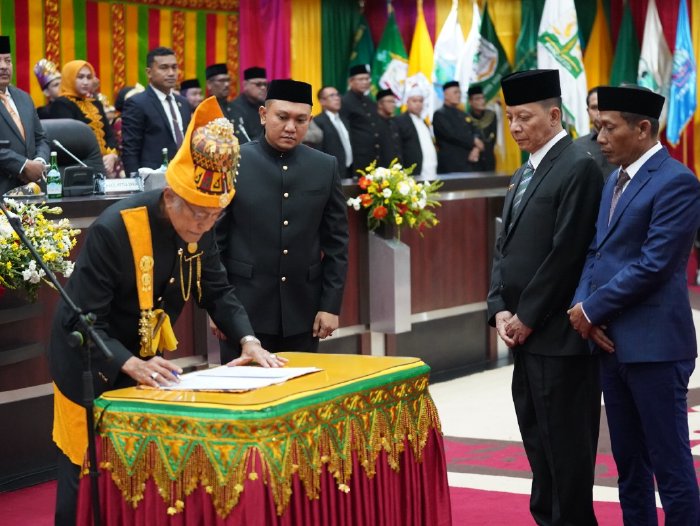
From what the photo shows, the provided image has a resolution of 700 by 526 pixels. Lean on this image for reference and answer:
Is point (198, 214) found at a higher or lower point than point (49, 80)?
lower

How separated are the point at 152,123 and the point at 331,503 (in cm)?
471

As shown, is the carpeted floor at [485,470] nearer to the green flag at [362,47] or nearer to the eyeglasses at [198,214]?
the eyeglasses at [198,214]

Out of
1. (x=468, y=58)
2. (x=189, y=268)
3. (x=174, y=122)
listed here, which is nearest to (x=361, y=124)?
(x=468, y=58)

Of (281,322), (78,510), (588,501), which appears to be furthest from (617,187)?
(78,510)

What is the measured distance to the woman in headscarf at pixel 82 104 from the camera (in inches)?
315

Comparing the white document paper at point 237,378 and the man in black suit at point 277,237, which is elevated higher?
the man in black suit at point 277,237

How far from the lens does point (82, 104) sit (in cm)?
815

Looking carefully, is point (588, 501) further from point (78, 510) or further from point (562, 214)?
point (78, 510)

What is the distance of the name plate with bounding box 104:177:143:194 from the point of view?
570 centimetres

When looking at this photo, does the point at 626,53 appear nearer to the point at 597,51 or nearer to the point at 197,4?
the point at 597,51

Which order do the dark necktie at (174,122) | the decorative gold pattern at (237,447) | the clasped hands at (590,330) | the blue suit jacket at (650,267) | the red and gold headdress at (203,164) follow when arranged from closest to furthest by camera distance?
1. the decorative gold pattern at (237,447)
2. the red and gold headdress at (203,164)
3. the blue suit jacket at (650,267)
4. the clasped hands at (590,330)
5. the dark necktie at (174,122)

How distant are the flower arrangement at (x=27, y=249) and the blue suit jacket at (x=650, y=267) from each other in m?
2.09

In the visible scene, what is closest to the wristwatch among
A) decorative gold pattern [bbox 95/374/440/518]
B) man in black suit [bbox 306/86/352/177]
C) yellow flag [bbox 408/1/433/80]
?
decorative gold pattern [bbox 95/374/440/518]

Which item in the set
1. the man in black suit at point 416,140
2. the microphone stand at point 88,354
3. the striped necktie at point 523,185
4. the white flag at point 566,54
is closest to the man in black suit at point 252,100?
the man in black suit at point 416,140
